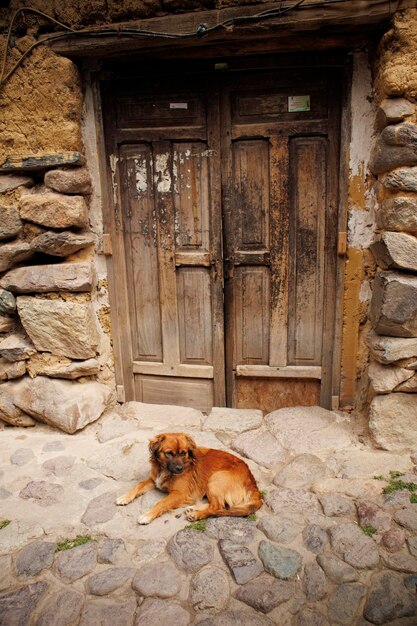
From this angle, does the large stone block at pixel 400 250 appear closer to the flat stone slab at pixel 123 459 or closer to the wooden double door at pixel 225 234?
the wooden double door at pixel 225 234

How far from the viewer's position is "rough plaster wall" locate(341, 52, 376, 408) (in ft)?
10.3

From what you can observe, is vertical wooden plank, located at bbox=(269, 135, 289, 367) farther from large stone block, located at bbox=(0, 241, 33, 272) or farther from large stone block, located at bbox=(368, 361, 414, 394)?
large stone block, located at bbox=(0, 241, 33, 272)

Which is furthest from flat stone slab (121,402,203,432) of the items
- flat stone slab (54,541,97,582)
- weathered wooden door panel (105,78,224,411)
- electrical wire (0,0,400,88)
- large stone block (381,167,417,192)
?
electrical wire (0,0,400,88)

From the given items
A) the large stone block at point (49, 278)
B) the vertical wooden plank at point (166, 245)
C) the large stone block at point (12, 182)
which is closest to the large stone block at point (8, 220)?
the large stone block at point (12, 182)

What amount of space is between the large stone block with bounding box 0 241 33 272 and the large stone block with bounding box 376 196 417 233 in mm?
2690

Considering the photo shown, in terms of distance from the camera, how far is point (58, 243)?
3.33 metres

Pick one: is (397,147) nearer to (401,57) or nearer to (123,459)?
(401,57)

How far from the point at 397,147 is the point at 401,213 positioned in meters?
0.43

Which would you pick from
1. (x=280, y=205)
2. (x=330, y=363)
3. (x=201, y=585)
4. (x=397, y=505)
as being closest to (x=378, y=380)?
(x=330, y=363)

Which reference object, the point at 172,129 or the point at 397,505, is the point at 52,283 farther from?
the point at 397,505

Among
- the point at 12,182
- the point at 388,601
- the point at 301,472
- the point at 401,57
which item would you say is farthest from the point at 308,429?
the point at 12,182

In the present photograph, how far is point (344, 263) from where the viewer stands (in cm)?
339

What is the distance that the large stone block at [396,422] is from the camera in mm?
3041

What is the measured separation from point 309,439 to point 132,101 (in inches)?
118
